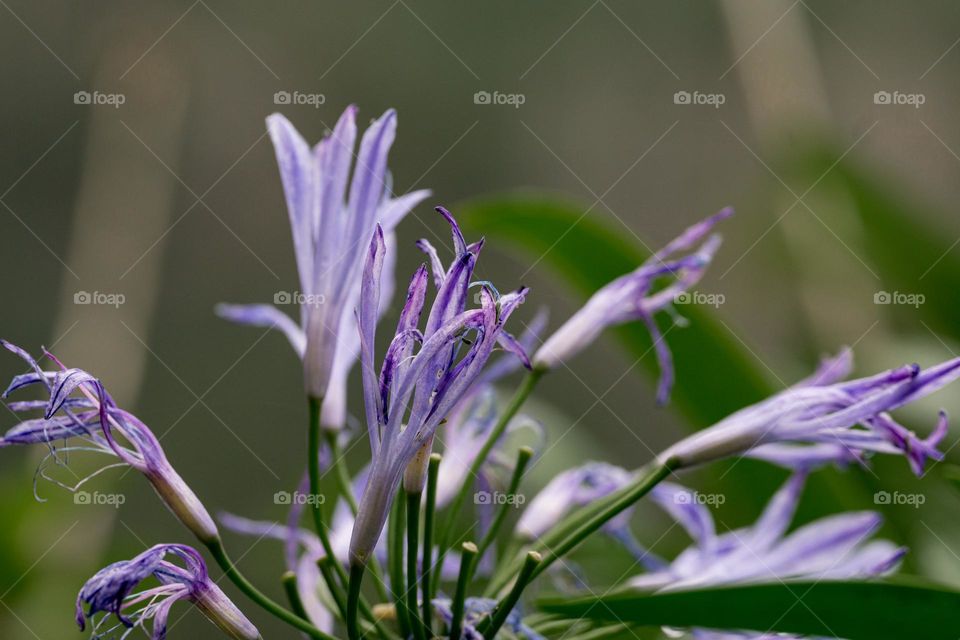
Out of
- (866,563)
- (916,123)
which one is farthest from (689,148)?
(866,563)

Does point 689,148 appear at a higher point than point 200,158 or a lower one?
higher

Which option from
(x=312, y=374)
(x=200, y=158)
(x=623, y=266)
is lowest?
(x=312, y=374)

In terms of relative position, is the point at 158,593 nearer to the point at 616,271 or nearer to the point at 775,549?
the point at 775,549

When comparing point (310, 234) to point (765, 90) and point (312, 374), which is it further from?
point (765, 90)
